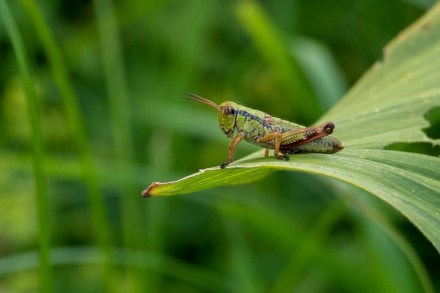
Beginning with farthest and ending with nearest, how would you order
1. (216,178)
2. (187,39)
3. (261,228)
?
1. (187,39)
2. (261,228)
3. (216,178)

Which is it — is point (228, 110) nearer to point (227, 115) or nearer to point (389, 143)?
point (227, 115)

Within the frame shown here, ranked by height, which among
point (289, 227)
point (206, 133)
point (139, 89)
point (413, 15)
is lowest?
point (289, 227)

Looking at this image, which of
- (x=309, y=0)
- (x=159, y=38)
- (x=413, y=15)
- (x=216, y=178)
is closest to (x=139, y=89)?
(x=159, y=38)

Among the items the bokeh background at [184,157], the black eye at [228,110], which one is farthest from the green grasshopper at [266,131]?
the bokeh background at [184,157]

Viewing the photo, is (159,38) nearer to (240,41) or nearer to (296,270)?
(240,41)

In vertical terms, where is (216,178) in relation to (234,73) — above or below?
below

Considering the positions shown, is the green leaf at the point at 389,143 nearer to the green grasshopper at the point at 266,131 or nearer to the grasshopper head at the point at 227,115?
the green grasshopper at the point at 266,131

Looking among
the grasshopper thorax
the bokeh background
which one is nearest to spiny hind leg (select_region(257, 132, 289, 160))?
the grasshopper thorax

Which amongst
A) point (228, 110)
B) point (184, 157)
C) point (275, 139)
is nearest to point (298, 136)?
point (275, 139)
